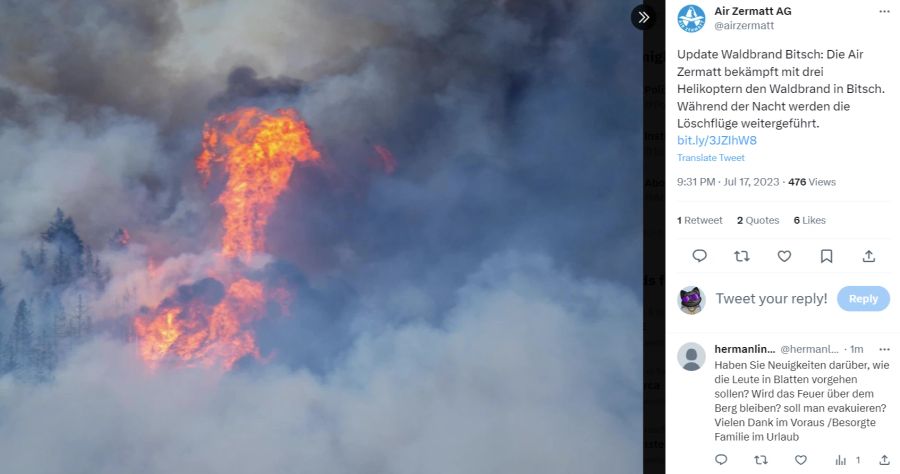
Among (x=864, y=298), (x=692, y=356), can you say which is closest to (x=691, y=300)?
(x=692, y=356)

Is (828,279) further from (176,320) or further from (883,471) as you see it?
(176,320)

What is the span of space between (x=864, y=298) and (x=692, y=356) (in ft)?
6.02

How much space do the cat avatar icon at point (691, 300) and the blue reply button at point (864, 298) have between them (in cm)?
140

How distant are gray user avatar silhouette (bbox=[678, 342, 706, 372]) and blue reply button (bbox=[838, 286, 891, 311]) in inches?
58.7

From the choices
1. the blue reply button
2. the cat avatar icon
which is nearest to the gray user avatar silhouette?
the cat avatar icon

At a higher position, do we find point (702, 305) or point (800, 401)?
point (702, 305)

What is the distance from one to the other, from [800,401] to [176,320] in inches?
623

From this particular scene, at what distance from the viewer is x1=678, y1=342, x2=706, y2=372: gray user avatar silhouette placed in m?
9.27

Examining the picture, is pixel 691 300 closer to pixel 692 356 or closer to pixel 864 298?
pixel 692 356

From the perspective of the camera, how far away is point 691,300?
30.3 feet

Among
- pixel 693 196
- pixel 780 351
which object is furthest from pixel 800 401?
pixel 693 196

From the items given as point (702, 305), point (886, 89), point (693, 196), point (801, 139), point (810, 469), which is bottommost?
point (810, 469)

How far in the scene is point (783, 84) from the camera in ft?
30.7

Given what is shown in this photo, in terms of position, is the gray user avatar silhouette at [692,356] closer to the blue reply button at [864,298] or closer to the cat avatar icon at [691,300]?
the cat avatar icon at [691,300]
